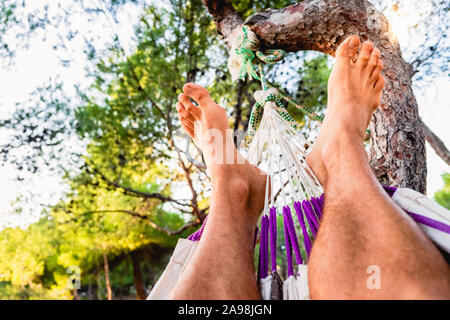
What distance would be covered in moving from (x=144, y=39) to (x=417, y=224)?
2985 millimetres

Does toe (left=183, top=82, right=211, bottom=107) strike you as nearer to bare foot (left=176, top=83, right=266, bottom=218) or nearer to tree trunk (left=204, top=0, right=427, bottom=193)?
bare foot (left=176, top=83, right=266, bottom=218)

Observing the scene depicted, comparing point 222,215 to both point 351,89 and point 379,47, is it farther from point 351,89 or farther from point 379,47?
point 379,47

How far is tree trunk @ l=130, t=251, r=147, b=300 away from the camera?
7.45m

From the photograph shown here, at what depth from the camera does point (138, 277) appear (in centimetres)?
802

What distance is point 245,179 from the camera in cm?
87

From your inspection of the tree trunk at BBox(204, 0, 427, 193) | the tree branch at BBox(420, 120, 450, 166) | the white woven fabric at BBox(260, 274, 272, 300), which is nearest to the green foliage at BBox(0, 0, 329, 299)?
the tree branch at BBox(420, 120, 450, 166)

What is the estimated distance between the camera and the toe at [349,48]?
2.69 feet

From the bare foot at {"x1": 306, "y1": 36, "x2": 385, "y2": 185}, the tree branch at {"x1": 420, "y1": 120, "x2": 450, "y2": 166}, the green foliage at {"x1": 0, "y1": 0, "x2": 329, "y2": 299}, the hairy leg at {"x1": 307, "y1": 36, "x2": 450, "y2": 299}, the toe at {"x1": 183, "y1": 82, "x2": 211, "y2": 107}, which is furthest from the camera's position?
the green foliage at {"x1": 0, "y1": 0, "x2": 329, "y2": 299}

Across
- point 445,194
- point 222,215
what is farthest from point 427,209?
point 445,194

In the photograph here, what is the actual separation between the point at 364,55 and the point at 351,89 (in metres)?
0.13

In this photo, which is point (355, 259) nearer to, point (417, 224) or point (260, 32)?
point (417, 224)

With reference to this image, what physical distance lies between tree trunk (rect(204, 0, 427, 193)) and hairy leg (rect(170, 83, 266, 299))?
40cm
